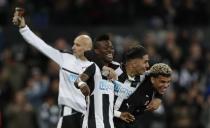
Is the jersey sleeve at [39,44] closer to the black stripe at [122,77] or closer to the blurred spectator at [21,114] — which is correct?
the black stripe at [122,77]

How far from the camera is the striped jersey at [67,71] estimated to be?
1322 cm

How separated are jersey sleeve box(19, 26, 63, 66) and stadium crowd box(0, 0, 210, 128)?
15.1 feet

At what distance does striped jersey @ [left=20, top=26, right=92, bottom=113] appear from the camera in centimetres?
1322

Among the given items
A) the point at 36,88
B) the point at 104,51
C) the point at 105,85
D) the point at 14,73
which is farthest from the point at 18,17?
the point at 14,73

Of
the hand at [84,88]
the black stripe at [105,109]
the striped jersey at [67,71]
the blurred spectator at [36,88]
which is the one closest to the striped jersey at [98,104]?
the black stripe at [105,109]

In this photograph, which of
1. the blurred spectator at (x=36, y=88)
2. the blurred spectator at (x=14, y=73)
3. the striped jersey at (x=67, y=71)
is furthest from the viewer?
the blurred spectator at (x=14, y=73)

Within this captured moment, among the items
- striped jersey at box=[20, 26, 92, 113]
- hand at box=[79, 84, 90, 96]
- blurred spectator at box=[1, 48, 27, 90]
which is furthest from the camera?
blurred spectator at box=[1, 48, 27, 90]

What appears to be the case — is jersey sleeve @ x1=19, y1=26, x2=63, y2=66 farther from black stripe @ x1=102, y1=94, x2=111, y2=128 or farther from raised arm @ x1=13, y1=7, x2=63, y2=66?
black stripe @ x1=102, y1=94, x2=111, y2=128

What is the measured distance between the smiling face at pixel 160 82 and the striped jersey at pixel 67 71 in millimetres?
1726

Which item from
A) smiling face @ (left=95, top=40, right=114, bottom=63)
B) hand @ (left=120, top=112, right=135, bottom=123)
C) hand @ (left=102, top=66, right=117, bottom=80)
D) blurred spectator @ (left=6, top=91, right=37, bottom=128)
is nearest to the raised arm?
smiling face @ (left=95, top=40, right=114, bottom=63)

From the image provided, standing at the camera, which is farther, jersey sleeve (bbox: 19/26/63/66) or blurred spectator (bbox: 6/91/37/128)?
blurred spectator (bbox: 6/91/37/128)

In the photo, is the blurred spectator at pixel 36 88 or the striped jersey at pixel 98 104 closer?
the striped jersey at pixel 98 104

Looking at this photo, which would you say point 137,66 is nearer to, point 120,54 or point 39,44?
point 39,44

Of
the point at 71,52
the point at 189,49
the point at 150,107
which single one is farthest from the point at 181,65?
the point at 150,107
